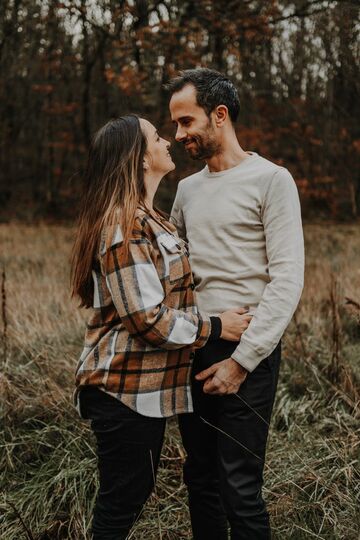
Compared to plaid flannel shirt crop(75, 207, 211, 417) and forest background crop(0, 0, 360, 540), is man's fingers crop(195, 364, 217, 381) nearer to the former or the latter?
plaid flannel shirt crop(75, 207, 211, 417)

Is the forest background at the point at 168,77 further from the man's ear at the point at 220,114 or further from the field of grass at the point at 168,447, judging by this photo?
the field of grass at the point at 168,447

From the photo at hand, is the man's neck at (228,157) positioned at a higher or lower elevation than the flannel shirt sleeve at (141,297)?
higher

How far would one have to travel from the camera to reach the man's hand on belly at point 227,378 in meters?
2.01

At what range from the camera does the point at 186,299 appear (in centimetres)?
207

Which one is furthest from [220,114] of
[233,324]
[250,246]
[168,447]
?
[168,447]

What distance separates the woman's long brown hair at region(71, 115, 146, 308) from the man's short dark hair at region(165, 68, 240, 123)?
0.83 feet

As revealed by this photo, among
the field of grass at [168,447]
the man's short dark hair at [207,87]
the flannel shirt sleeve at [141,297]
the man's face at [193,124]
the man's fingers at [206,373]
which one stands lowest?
the field of grass at [168,447]

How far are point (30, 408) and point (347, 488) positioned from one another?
182 centimetres

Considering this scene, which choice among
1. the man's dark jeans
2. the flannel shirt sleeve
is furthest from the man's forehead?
the man's dark jeans

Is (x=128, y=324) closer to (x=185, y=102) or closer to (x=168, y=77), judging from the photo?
(x=185, y=102)

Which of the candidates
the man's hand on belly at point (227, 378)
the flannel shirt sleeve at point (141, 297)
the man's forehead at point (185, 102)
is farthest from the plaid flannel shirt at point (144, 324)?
the man's forehead at point (185, 102)

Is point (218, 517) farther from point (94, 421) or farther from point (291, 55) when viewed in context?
point (291, 55)

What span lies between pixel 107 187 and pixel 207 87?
1.81 ft

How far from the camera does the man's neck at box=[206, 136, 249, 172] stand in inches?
86.0
